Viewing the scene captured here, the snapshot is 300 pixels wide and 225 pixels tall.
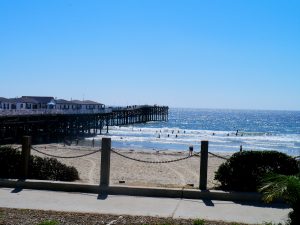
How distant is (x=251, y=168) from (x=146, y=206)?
2.67 m

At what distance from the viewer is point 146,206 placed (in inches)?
301

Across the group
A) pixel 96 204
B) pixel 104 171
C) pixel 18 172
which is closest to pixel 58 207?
pixel 96 204

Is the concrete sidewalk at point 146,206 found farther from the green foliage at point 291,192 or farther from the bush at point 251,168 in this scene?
the green foliage at point 291,192

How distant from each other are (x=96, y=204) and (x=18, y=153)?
3.46m

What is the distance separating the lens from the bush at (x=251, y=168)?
29.4ft

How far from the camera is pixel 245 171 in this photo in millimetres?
9070

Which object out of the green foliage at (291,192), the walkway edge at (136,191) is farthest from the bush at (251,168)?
the green foliage at (291,192)

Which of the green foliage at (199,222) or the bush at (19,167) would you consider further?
the bush at (19,167)

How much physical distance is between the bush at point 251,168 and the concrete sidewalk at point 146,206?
921mm

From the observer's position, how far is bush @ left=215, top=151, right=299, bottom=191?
8969 mm

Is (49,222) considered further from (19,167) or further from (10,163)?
(10,163)

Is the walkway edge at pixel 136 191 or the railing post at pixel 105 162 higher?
the railing post at pixel 105 162

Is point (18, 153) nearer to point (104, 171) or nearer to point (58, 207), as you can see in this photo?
point (104, 171)

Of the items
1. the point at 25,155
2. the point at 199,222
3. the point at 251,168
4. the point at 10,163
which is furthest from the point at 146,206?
the point at 10,163
